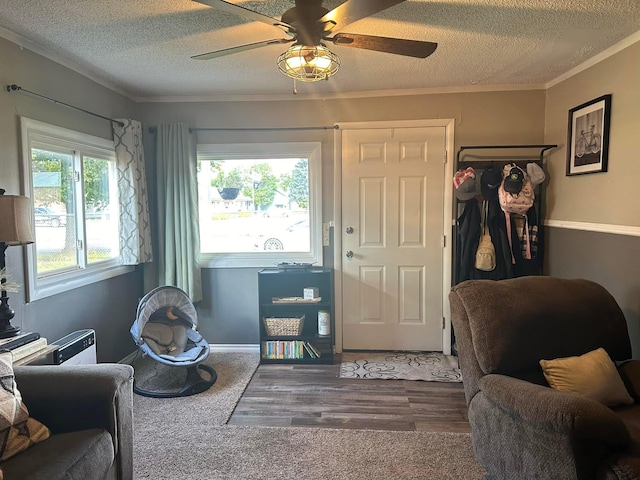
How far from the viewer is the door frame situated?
142 inches

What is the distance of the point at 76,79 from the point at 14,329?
70.2 inches

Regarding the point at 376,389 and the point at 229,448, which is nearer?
the point at 229,448

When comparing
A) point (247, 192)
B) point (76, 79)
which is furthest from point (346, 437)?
point (76, 79)

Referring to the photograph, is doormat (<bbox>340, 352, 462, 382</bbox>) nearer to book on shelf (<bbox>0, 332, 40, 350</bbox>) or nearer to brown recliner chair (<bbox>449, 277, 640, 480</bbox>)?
brown recliner chair (<bbox>449, 277, 640, 480</bbox>)

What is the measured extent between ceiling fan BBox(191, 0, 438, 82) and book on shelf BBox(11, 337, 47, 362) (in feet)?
5.56

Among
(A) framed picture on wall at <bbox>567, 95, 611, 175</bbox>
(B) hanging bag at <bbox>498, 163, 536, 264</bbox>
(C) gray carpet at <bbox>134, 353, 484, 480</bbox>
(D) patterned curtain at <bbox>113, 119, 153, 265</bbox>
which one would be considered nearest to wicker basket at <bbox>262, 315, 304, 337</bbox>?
(C) gray carpet at <bbox>134, 353, 484, 480</bbox>

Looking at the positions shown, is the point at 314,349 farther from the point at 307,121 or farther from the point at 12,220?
the point at 12,220

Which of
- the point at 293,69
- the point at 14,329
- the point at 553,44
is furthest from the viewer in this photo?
the point at 553,44

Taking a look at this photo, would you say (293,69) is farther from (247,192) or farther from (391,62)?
(247,192)

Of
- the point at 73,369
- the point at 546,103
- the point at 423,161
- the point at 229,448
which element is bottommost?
the point at 229,448

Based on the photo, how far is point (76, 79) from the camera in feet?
9.65

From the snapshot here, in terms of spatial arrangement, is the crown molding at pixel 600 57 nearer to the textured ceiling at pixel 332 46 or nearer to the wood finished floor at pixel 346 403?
the textured ceiling at pixel 332 46

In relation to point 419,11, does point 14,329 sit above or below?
below

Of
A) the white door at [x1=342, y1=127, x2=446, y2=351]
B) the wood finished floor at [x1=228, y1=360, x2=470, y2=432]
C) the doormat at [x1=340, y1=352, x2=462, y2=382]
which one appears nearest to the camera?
the wood finished floor at [x1=228, y1=360, x2=470, y2=432]
